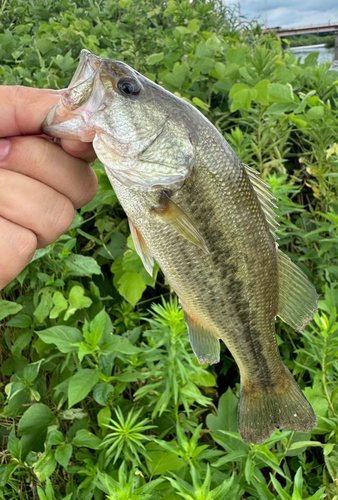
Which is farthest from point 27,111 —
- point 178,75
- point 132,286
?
point 178,75

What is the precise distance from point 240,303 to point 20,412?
3.33 feet

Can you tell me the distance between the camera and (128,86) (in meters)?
0.96

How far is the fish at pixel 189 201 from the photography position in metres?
0.94

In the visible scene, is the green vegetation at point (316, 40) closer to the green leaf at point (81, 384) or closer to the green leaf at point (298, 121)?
the green leaf at point (298, 121)

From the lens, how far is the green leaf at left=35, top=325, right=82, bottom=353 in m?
1.33

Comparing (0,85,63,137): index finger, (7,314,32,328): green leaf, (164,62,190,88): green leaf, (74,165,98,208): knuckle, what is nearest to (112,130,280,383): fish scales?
(74,165,98,208): knuckle

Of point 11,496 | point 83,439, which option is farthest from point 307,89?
point 11,496

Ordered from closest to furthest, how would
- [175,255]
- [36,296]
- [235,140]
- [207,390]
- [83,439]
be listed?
[175,255] < [83,439] < [36,296] < [207,390] < [235,140]

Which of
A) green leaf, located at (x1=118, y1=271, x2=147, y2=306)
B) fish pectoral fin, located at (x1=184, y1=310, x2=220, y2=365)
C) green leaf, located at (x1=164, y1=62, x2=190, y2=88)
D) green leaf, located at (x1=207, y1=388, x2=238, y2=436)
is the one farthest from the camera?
green leaf, located at (x1=164, y1=62, x2=190, y2=88)

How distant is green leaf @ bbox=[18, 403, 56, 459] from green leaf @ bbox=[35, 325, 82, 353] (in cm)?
27

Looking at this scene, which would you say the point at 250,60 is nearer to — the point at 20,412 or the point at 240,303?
the point at 240,303

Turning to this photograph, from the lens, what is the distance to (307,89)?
2611 millimetres

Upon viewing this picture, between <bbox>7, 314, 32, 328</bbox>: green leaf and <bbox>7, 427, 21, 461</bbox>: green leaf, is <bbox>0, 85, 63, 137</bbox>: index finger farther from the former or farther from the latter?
<bbox>7, 427, 21, 461</bbox>: green leaf

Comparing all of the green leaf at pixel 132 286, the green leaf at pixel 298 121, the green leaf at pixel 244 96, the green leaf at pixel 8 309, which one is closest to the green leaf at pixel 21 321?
the green leaf at pixel 8 309
